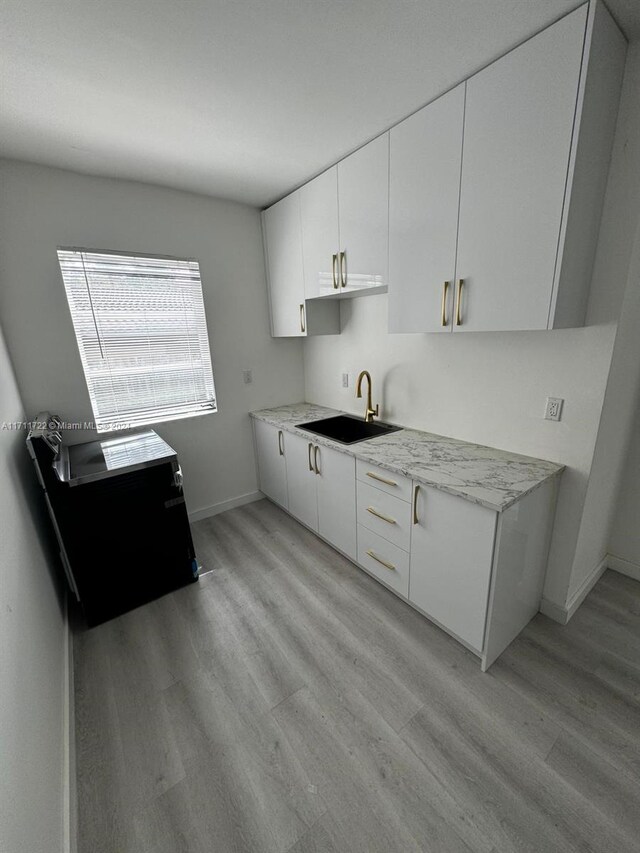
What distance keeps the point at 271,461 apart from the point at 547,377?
81.3 inches

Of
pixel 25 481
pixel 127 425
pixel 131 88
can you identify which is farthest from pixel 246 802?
pixel 131 88

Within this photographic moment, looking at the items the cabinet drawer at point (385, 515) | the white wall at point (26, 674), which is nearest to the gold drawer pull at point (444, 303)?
the cabinet drawer at point (385, 515)

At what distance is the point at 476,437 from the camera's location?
6.56ft

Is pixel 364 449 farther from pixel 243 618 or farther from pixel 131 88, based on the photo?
pixel 131 88

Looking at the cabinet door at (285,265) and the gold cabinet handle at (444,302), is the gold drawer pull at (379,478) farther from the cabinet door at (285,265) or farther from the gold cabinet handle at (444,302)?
the cabinet door at (285,265)

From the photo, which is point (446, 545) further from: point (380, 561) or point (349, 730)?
point (349, 730)

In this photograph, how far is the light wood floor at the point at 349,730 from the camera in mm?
1085

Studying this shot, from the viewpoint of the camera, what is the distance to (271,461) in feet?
9.64

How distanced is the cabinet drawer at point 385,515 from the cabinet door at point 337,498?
0.28 feet

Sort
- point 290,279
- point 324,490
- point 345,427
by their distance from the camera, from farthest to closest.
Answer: point 345,427, point 290,279, point 324,490

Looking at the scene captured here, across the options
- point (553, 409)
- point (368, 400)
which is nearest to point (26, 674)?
point (368, 400)

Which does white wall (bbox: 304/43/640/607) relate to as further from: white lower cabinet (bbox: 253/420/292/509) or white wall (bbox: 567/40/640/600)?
white lower cabinet (bbox: 253/420/292/509)

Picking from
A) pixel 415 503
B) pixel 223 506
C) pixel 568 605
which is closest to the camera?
pixel 415 503

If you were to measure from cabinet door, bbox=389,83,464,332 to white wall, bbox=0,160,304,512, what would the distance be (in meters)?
1.45
